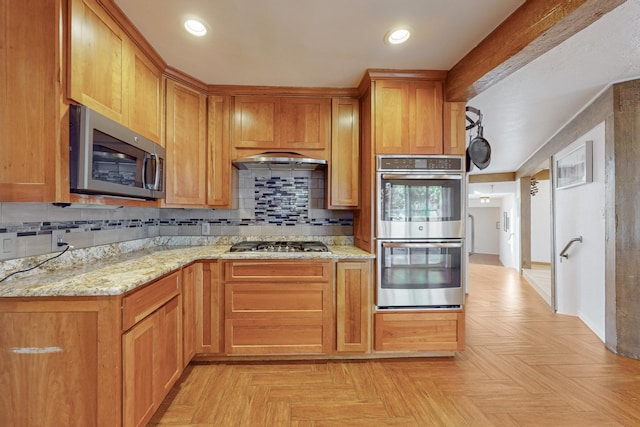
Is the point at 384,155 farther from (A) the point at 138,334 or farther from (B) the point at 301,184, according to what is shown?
(A) the point at 138,334

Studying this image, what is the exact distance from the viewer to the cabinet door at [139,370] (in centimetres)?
132

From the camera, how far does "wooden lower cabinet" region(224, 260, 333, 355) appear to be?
223cm

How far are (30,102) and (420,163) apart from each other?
2.43 m

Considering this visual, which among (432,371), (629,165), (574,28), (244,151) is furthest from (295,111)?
(629,165)

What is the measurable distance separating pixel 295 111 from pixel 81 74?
157cm

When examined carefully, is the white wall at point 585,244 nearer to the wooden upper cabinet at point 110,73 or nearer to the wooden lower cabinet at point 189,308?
the wooden lower cabinet at point 189,308

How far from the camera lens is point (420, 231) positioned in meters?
2.29

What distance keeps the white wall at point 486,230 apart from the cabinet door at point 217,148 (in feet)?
33.1

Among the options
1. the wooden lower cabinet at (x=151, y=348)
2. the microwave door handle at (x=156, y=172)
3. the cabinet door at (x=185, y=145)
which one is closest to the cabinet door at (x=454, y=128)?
the cabinet door at (x=185, y=145)

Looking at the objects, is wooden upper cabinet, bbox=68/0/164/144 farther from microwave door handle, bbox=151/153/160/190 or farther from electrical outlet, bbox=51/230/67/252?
electrical outlet, bbox=51/230/67/252

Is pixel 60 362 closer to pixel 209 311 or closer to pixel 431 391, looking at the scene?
pixel 209 311

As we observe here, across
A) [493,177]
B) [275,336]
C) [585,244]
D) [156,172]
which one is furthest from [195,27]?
[493,177]

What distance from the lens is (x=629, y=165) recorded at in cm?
244

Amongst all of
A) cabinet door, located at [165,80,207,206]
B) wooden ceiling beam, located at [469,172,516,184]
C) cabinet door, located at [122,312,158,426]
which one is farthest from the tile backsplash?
wooden ceiling beam, located at [469,172,516,184]
